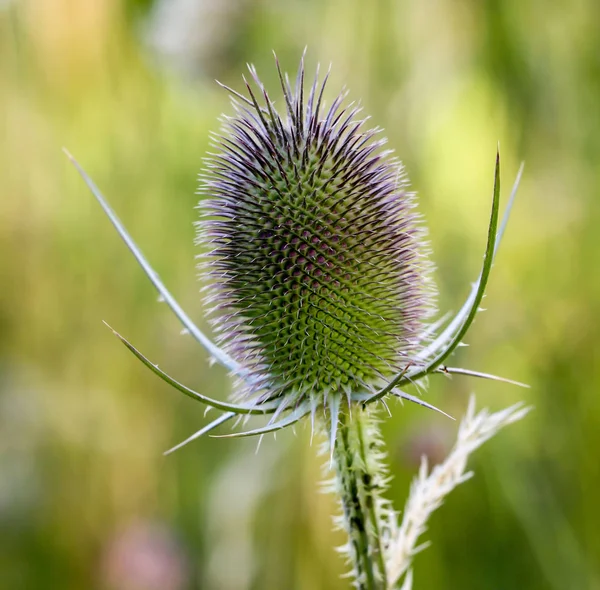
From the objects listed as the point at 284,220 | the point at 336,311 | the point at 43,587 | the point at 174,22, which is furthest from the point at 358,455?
the point at 174,22

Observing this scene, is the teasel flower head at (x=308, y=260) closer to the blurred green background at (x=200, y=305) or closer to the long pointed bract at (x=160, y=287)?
the long pointed bract at (x=160, y=287)

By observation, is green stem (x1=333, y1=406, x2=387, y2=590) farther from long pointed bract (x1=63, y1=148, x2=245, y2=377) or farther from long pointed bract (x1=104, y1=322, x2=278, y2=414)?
long pointed bract (x1=63, y1=148, x2=245, y2=377)

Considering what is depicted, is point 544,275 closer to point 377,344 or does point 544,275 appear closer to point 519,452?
point 519,452

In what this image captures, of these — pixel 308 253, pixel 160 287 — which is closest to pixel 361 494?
pixel 308 253

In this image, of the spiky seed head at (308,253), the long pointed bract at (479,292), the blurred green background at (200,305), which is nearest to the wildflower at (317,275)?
the spiky seed head at (308,253)

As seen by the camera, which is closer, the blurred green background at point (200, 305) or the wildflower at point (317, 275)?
the wildflower at point (317, 275)

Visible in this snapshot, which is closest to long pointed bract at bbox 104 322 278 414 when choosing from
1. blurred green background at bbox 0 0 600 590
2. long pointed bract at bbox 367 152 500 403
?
long pointed bract at bbox 367 152 500 403

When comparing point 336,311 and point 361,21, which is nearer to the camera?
point 336,311
